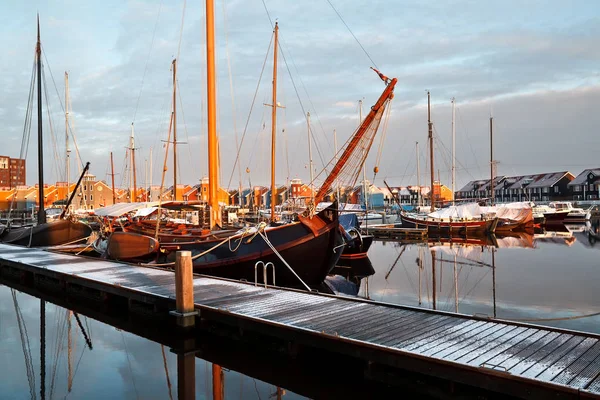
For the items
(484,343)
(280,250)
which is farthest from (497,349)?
(280,250)

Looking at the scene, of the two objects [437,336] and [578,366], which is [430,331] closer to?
[437,336]

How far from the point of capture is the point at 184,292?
11164 mm

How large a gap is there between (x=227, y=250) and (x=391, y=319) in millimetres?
9892

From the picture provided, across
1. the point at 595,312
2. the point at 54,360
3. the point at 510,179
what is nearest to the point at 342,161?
the point at 595,312

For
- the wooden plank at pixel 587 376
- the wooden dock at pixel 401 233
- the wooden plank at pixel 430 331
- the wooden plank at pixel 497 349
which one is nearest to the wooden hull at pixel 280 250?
the wooden plank at pixel 430 331

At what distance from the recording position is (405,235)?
159 feet

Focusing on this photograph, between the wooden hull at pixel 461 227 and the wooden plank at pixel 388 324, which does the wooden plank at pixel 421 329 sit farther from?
the wooden hull at pixel 461 227

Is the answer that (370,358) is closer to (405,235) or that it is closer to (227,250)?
(227,250)

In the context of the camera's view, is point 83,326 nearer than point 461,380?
No

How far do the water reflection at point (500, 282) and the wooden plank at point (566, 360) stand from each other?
152 inches

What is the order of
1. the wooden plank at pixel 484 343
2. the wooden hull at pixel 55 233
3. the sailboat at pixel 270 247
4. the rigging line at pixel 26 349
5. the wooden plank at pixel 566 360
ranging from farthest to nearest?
the wooden hull at pixel 55 233 → the sailboat at pixel 270 247 → the rigging line at pixel 26 349 → the wooden plank at pixel 484 343 → the wooden plank at pixel 566 360

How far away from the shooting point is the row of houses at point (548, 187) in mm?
104812

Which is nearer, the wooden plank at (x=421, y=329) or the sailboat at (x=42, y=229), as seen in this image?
the wooden plank at (x=421, y=329)

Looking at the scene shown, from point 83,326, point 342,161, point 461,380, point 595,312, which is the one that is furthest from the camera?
point 342,161
